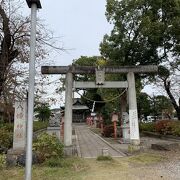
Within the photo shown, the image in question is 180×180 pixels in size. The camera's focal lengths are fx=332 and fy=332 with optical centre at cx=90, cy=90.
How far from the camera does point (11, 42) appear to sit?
653 inches

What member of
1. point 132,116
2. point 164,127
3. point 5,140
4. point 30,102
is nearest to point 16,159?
point 5,140

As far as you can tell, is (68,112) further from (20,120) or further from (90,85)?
(20,120)

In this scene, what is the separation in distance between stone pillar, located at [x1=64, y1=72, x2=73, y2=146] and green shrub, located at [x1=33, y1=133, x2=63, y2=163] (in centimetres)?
291

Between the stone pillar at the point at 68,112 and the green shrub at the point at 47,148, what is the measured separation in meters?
2.91

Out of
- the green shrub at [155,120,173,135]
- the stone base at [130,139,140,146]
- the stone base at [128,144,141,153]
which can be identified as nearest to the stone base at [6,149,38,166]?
the stone base at [128,144,141,153]

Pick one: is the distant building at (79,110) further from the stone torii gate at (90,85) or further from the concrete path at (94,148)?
the stone torii gate at (90,85)

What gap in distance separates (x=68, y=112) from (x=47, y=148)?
3906 millimetres

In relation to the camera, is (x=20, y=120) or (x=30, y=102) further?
(x=20, y=120)

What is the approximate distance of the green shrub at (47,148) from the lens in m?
12.4

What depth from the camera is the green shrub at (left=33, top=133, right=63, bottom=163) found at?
488 inches

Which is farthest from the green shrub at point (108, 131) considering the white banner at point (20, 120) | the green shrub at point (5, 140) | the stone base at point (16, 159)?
the stone base at point (16, 159)

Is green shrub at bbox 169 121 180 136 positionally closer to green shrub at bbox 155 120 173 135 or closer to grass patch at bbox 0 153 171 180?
green shrub at bbox 155 120 173 135

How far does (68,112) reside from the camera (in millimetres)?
16422

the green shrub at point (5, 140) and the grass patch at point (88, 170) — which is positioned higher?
the green shrub at point (5, 140)
